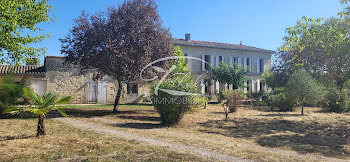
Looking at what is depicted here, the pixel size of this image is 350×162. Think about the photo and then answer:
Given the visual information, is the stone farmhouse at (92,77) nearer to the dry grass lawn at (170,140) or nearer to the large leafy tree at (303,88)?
the large leafy tree at (303,88)

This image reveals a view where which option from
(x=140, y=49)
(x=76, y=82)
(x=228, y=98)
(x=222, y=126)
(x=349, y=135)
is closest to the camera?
(x=349, y=135)

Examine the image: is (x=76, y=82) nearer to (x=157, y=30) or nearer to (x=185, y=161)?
(x=157, y=30)

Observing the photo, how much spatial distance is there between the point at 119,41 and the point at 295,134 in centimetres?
870

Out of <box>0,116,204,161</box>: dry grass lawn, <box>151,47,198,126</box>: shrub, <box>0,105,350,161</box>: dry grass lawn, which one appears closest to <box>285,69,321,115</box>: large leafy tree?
<box>0,105,350,161</box>: dry grass lawn

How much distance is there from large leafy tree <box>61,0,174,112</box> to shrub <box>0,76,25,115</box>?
111 inches

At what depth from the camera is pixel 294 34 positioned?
37.1 ft

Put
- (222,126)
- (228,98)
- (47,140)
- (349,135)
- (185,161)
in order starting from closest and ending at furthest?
(185,161) < (47,140) < (349,135) < (222,126) < (228,98)

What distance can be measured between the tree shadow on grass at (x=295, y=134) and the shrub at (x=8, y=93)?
806 cm

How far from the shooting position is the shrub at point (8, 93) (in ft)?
34.2

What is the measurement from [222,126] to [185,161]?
224 inches

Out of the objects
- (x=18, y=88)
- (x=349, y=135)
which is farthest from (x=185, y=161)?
(x=18, y=88)

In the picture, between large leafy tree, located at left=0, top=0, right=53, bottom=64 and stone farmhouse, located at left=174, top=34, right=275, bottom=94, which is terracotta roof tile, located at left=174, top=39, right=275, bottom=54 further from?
large leafy tree, located at left=0, top=0, right=53, bottom=64

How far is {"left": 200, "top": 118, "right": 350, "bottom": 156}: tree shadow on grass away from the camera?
6.64m

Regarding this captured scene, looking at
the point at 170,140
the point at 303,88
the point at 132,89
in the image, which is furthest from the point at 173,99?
the point at 132,89
